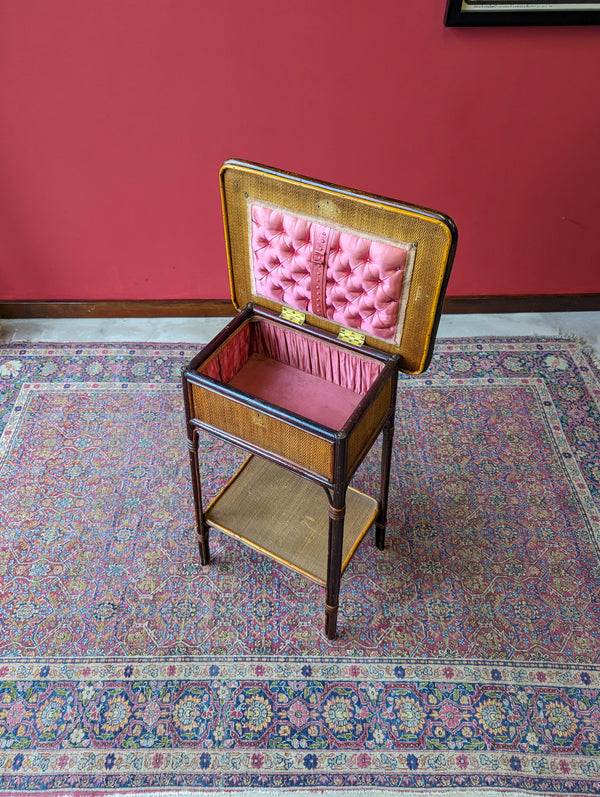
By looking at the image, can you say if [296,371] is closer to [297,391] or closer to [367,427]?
[297,391]

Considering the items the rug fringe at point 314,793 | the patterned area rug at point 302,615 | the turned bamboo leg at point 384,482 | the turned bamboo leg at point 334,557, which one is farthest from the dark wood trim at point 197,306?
the rug fringe at point 314,793

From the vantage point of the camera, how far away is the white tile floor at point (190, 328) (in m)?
3.58

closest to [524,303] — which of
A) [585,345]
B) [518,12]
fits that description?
[585,345]

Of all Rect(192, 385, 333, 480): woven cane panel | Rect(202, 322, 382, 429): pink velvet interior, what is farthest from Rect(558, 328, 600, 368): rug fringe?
Rect(192, 385, 333, 480): woven cane panel

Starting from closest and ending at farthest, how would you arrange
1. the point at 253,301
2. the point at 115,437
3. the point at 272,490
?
the point at 253,301
the point at 272,490
the point at 115,437

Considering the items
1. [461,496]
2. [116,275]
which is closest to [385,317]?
[461,496]

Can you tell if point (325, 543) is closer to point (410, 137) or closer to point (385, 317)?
point (385, 317)

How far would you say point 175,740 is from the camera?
2154 millimetres

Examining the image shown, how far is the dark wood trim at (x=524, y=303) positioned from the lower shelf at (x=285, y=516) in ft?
5.12

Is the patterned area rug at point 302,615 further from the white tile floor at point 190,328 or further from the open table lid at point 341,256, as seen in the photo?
the open table lid at point 341,256

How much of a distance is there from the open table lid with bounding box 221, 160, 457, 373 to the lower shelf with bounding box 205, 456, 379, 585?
0.66 m

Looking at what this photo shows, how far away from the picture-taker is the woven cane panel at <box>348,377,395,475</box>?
1.96m

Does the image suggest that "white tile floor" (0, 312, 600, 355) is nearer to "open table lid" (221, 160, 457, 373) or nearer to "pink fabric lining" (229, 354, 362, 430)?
"pink fabric lining" (229, 354, 362, 430)

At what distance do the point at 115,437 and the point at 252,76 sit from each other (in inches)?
66.7
